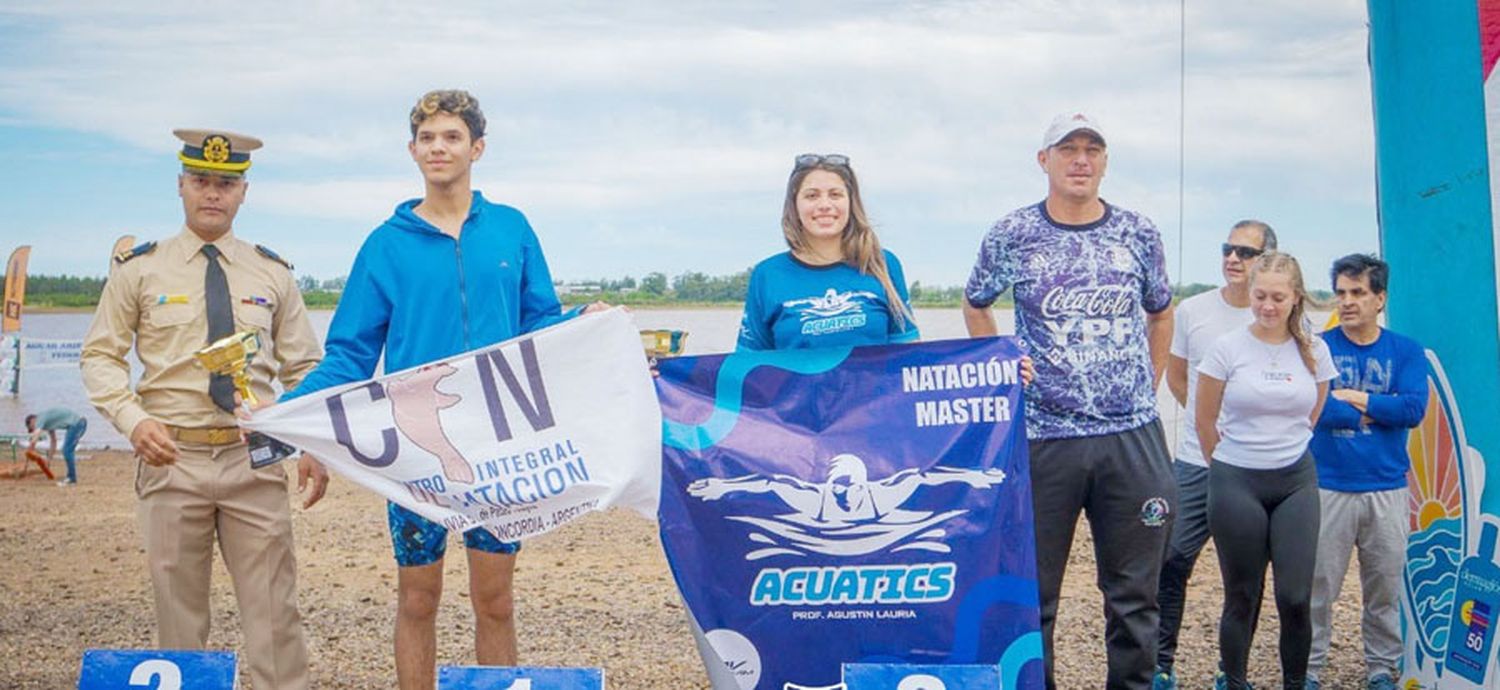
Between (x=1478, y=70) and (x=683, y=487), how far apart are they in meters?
3.32

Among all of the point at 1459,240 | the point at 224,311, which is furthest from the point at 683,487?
the point at 1459,240

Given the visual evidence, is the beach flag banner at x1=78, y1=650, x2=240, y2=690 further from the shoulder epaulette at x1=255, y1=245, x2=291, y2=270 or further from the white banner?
the white banner

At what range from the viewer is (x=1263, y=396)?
16.6 ft

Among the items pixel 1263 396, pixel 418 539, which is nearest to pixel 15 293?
pixel 418 539

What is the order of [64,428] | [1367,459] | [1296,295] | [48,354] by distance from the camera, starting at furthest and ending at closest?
[48,354] < [64,428] < [1367,459] < [1296,295]

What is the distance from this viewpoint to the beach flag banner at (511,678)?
3.73 metres

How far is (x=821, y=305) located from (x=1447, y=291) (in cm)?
266

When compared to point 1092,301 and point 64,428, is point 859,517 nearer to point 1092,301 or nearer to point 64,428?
point 1092,301

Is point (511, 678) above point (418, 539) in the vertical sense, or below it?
below

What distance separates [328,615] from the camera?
743 centimetres

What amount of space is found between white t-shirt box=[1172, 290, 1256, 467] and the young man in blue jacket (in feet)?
10.2

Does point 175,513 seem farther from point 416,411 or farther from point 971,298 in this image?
point 971,298

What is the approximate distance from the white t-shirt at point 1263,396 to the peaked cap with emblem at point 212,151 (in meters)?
3.72

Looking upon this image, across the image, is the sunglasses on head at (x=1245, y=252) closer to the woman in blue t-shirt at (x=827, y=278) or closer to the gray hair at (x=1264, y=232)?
the gray hair at (x=1264, y=232)
